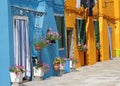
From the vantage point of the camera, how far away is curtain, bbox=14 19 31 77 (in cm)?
1385

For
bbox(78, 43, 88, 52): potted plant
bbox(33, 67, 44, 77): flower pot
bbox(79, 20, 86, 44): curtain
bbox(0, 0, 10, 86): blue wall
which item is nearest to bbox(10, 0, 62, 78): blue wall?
bbox(0, 0, 10, 86): blue wall

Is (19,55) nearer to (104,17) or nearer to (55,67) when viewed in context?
(55,67)

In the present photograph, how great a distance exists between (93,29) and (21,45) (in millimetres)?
11260

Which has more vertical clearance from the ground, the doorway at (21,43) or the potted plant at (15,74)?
the doorway at (21,43)

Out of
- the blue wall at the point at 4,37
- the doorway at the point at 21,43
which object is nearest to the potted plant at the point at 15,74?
the blue wall at the point at 4,37

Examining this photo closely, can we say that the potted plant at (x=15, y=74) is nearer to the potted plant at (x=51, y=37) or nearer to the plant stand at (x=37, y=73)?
the plant stand at (x=37, y=73)

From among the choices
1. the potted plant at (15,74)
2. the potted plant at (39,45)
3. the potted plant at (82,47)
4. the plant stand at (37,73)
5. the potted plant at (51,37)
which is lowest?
the plant stand at (37,73)

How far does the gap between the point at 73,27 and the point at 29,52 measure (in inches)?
263

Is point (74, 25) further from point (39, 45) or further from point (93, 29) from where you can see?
point (39, 45)

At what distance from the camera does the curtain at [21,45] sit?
1385 centimetres

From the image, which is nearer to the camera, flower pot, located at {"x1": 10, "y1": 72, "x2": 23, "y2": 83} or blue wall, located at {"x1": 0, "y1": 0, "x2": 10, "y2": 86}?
flower pot, located at {"x1": 10, "y1": 72, "x2": 23, "y2": 83}

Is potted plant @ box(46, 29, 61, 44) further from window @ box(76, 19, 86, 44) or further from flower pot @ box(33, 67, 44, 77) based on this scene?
window @ box(76, 19, 86, 44)

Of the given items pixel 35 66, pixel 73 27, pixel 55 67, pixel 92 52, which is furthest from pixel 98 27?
pixel 35 66

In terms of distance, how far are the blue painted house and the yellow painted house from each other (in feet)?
8.75
